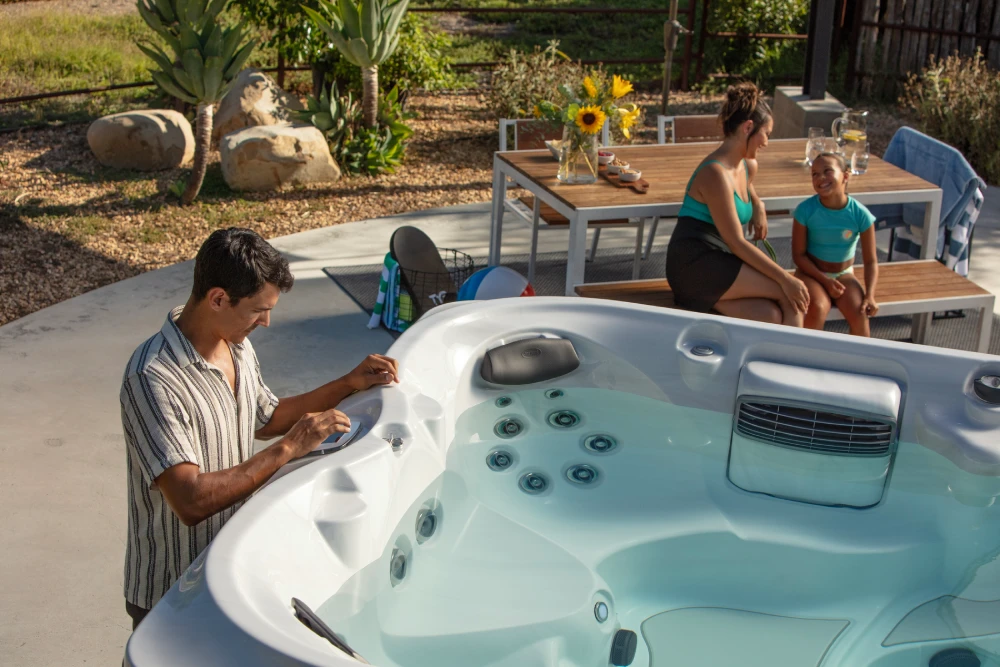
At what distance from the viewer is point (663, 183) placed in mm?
4012

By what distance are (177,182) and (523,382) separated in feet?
11.5

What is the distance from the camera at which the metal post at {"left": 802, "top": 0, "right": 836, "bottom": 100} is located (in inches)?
241

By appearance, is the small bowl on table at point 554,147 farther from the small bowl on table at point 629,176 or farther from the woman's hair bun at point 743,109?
the woman's hair bun at point 743,109

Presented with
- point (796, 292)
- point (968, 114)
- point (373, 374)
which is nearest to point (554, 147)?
point (796, 292)

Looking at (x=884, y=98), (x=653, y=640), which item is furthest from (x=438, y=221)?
(x=884, y=98)

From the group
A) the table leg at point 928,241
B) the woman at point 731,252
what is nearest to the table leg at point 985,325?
the table leg at point 928,241

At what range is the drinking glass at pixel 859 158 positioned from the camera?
412 centimetres

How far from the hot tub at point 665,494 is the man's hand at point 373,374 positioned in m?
0.04

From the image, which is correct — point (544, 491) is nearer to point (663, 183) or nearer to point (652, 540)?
point (652, 540)

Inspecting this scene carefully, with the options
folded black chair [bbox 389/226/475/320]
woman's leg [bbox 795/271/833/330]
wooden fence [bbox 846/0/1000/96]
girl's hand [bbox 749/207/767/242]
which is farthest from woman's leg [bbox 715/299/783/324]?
wooden fence [bbox 846/0/1000/96]

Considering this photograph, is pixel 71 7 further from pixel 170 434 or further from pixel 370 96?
pixel 170 434

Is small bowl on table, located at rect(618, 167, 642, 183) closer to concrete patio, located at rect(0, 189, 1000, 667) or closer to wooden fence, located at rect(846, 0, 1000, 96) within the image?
concrete patio, located at rect(0, 189, 1000, 667)

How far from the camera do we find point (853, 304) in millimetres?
3529

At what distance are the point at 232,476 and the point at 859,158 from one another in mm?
Answer: 3181
